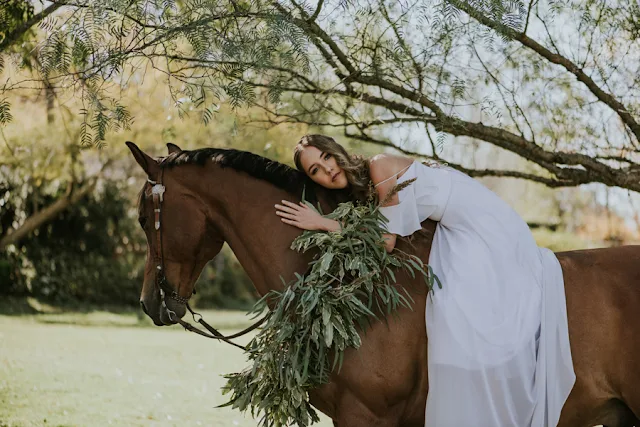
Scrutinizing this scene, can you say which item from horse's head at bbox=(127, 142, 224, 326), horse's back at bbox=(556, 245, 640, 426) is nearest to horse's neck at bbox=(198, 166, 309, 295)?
horse's head at bbox=(127, 142, 224, 326)

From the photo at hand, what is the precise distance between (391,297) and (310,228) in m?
0.57

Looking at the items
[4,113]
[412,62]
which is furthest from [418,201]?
[4,113]

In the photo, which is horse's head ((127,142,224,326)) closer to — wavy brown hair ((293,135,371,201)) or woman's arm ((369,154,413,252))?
wavy brown hair ((293,135,371,201))

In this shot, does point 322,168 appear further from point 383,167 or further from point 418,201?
point 418,201

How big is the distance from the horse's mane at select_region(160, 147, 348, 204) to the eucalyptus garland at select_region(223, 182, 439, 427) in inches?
8.4

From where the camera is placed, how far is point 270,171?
392 cm

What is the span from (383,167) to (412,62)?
186 centimetres

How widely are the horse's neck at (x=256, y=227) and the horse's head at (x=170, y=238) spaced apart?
0.44 feet

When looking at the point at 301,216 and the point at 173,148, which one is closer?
the point at 301,216

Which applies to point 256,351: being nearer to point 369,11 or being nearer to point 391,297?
point 391,297

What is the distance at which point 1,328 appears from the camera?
13.7m

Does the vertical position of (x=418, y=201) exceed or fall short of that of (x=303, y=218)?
it exceeds it

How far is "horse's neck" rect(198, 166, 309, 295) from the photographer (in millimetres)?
3824

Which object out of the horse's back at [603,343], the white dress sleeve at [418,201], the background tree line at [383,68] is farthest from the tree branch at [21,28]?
the horse's back at [603,343]
